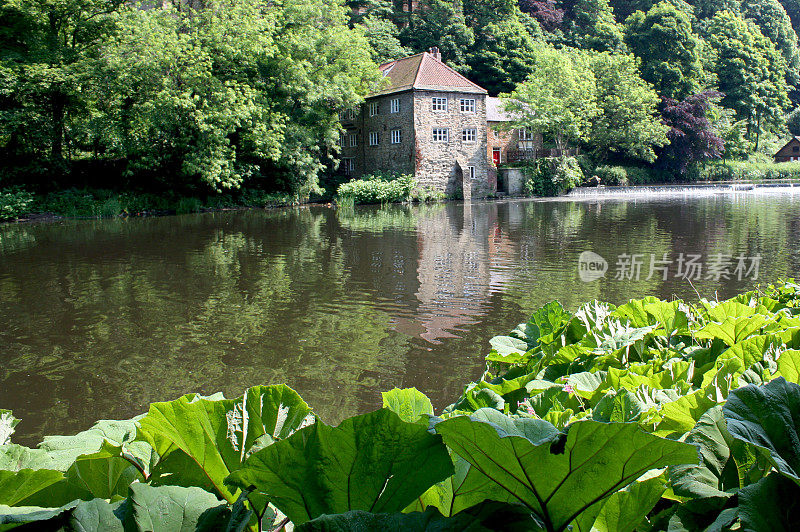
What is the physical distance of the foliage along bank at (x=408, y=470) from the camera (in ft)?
2.66

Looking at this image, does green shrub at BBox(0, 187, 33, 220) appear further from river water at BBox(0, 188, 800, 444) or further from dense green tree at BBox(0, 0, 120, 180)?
river water at BBox(0, 188, 800, 444)

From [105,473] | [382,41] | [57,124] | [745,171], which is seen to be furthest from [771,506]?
[745,171]

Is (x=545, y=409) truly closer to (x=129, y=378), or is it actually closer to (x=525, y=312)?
(x=129, y=378)

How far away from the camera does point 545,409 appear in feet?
5.39

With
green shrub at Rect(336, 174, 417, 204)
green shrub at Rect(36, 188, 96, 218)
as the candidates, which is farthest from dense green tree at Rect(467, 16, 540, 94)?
green shrub at Rect(36, 188, 96, 218)

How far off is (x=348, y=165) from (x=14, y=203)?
879 inches

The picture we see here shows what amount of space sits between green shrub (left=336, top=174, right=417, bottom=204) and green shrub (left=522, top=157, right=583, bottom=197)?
27.9ft

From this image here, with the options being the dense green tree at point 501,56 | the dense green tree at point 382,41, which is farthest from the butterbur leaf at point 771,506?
the dense green tree at point 501,56

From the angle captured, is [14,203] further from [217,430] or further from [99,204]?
[217,430]

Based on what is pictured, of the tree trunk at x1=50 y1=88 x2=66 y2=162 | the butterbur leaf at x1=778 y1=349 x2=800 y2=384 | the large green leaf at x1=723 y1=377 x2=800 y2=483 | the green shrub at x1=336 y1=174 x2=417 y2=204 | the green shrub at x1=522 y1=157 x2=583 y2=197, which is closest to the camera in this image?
the large green leaf at x1=723 y1=377 x2=800 y2=483

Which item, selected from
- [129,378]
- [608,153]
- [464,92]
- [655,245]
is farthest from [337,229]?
[608,153]

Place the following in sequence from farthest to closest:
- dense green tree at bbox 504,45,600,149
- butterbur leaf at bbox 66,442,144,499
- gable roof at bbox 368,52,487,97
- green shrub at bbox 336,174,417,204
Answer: dense green tree at bbox 504,45,600,149 < gable roof at bbox 368,52,487,97 < green shrub at bbox 336,174,417,204 < butterbur leaf at bbox 66,442,144,499

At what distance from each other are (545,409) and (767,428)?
76cm

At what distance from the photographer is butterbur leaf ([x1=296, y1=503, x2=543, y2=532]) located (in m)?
0.75
